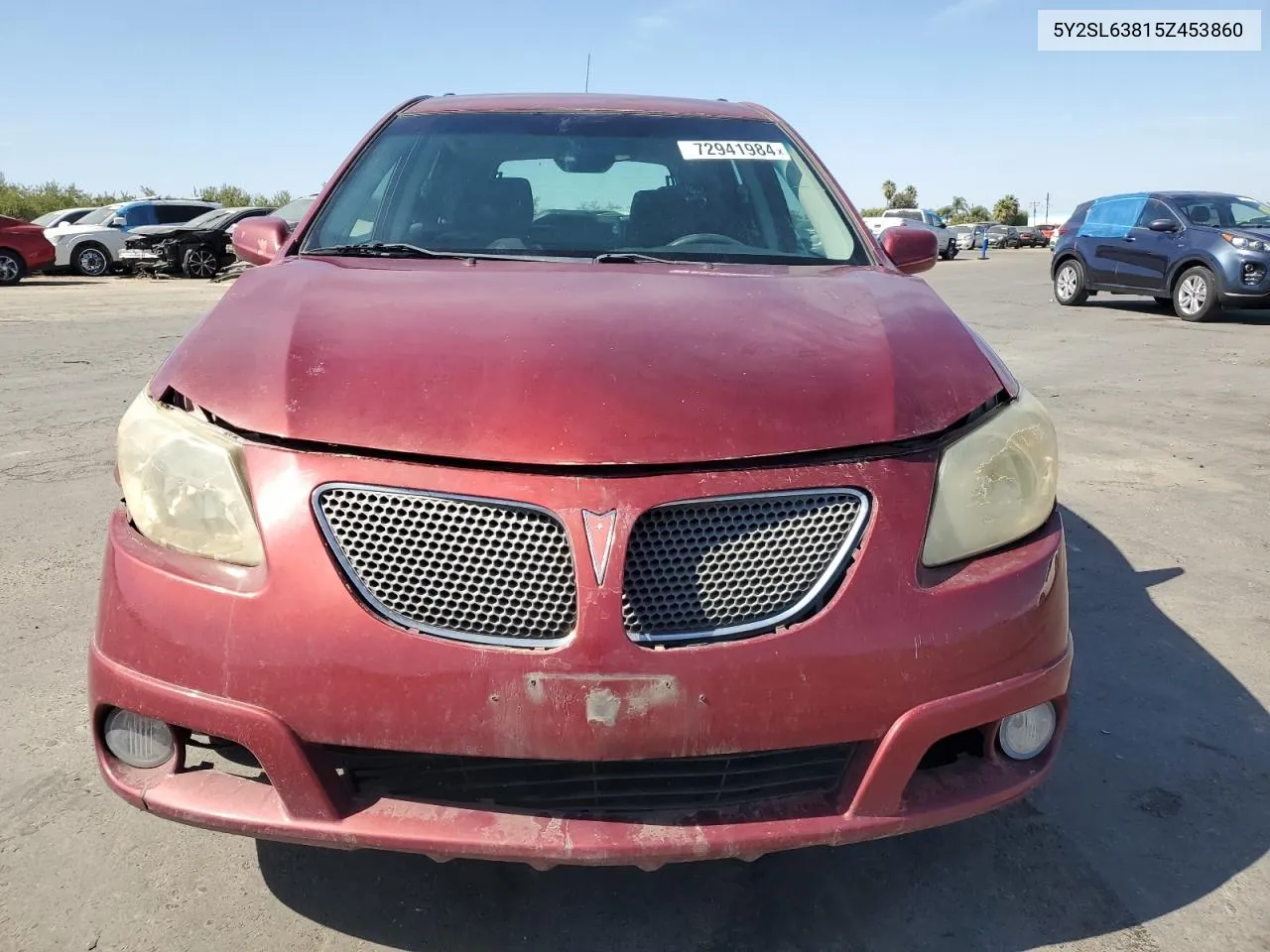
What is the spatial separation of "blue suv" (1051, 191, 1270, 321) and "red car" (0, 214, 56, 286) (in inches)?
746

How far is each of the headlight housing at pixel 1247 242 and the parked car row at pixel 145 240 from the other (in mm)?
17131

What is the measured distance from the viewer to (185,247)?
71.4 feet

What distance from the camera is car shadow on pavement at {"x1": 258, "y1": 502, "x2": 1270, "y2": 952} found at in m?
1.99

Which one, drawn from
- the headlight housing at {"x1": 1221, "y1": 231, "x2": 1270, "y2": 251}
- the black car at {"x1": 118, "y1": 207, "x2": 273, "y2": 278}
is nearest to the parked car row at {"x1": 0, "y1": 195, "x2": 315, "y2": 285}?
the black car at {"x1": 118, "y1": 207, "x2": 273, "y2": 278}

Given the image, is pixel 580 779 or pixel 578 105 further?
pixel 578 105

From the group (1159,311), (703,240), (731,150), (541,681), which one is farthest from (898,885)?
(1159,311)

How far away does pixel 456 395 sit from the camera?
1.77m

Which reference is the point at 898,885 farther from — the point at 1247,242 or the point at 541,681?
the point at 1247,242

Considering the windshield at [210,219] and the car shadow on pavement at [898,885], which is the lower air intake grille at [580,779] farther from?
the windshield at [210,219]

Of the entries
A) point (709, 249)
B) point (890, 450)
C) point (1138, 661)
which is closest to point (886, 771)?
point (890, 450)

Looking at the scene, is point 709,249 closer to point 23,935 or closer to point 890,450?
point 890,450

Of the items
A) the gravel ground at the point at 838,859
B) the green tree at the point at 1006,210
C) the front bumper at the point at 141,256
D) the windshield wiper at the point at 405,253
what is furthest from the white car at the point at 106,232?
the green tree at the point at 1006,210

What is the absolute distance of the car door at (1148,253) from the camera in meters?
13.5

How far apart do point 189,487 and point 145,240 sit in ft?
74.4
